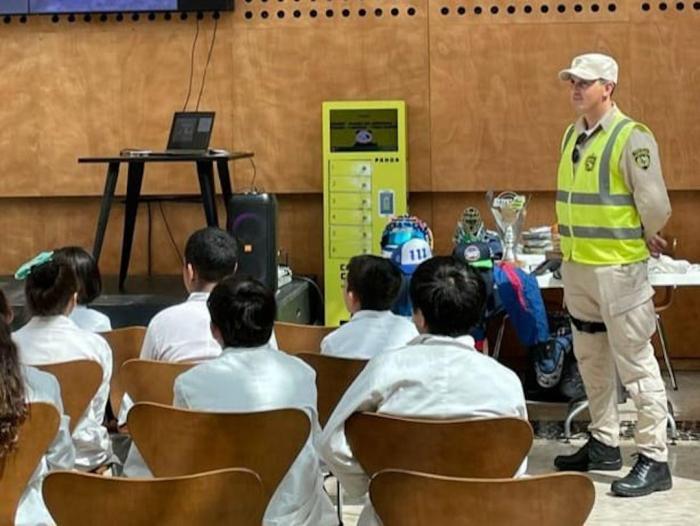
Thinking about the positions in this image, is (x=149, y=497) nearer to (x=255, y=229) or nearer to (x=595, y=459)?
(x=595, y=459)

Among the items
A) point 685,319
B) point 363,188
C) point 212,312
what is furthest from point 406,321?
point 685,319

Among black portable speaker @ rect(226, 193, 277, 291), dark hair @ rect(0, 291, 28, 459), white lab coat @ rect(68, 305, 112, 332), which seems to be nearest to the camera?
dark hair @ rect(0, 291, 28, 459)

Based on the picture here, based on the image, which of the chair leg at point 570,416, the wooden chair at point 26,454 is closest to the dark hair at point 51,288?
the wooden chair at point 26,454

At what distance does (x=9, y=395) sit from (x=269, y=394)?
69 cm

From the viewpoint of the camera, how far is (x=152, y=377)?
3.71 metres

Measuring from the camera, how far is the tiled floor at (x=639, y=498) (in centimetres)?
455

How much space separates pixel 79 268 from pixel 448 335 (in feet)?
5.99

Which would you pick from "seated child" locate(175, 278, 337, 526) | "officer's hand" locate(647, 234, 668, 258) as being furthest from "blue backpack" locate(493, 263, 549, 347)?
Answer: "seated child" locate(175, 278, 337, 526)

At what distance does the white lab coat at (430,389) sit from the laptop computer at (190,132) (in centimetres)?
412

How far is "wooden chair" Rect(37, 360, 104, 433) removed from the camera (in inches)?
140

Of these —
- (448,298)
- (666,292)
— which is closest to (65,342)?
(448,298)

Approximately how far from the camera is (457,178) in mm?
7613

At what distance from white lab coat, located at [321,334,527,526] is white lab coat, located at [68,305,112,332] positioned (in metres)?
1.99

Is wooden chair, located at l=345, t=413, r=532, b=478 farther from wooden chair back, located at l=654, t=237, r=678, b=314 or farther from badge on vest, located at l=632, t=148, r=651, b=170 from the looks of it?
wooden chair back, located at l=654, t=237, r=678, b=314
